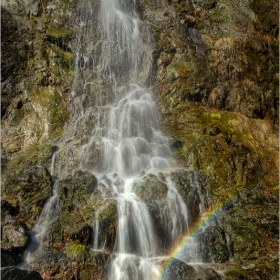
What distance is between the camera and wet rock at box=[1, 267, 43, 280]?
6734 millimetres

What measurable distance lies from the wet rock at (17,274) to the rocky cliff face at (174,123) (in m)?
0.37

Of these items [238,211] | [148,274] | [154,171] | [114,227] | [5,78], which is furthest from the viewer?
[5,78]

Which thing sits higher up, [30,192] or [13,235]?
[30,192]

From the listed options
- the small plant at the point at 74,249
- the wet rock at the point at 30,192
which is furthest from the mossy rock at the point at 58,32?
the small plant at the point at 74,249

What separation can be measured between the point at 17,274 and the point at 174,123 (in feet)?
30.9

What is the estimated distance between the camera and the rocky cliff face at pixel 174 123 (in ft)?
29.6

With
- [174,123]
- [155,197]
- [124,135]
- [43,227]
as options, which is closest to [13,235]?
[43,227]

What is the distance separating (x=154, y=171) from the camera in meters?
11.7

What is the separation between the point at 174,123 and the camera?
14.5 m

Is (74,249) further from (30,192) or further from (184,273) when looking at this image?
(30,192)

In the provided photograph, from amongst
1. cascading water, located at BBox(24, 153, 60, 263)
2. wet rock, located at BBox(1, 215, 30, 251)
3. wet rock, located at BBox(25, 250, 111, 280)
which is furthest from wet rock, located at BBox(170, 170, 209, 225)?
wet rock, located at BBox(1, 215, 30, 251)

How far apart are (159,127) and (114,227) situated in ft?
20.4

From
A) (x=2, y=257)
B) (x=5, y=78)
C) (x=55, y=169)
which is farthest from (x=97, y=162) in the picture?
(x=5, y=78)

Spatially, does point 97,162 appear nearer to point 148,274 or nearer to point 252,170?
point 148,274
